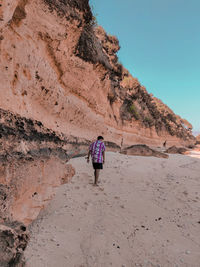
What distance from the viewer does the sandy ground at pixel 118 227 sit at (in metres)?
1.56

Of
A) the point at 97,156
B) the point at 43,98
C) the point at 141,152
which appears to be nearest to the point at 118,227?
the point at 97,156

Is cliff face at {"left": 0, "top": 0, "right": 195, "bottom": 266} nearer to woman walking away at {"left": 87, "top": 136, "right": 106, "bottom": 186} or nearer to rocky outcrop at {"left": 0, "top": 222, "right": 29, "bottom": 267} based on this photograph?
rocky outcrop at {"left": 0, "top": 222, "right": 29, "bottom": 267}

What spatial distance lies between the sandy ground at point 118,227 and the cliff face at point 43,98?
42cm

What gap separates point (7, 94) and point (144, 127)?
15545 mm

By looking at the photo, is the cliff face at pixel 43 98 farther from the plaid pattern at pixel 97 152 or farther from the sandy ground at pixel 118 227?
the plaid pattern at pixel 97 152

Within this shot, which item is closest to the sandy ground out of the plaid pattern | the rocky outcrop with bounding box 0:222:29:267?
the rocky outcrop with bounding box 0:222:29:267

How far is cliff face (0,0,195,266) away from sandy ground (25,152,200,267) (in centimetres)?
42

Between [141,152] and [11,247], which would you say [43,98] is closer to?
[11,247]

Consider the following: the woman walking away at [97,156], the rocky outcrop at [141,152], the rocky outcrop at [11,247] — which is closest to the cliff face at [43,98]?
the rocky outcrop at [11,247]

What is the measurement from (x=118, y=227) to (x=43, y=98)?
3.95 metres

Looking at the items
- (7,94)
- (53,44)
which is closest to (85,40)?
(53,44)

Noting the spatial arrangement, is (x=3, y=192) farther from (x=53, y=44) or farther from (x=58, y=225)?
(x=53, y=44)

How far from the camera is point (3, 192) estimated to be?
5.43 ft

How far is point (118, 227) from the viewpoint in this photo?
2117 mm
